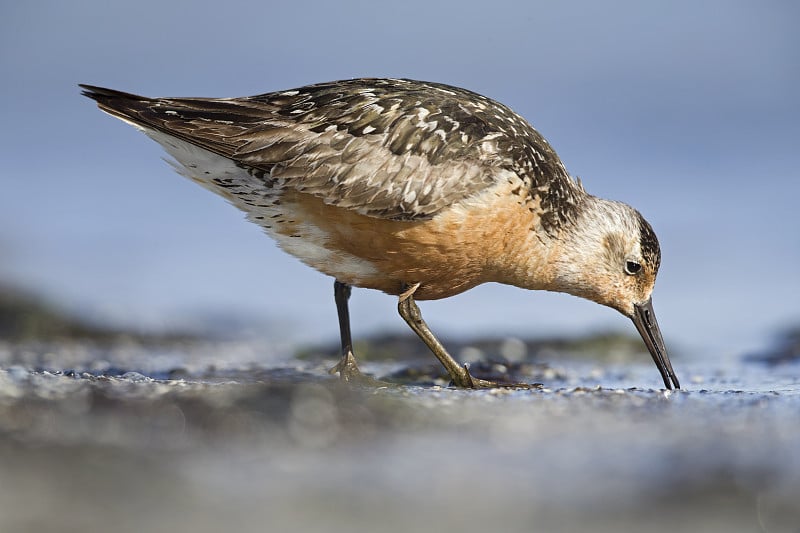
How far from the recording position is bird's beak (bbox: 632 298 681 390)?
8.47m

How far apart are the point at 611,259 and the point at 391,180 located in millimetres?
2204

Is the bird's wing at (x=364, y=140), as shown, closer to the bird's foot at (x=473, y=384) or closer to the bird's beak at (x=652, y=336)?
the bird's foot at (x=473, y=384)

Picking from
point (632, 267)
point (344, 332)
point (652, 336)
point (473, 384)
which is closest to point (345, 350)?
point (344, 332)

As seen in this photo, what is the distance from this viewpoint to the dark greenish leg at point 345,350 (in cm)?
836

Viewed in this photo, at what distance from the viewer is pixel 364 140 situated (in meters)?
7.53

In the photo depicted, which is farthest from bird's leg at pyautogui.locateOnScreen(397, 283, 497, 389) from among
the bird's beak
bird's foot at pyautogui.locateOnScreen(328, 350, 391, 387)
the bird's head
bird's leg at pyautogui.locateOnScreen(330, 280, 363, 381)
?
the bird's beak

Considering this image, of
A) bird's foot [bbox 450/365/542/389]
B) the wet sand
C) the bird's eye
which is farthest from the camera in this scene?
the bird's eye

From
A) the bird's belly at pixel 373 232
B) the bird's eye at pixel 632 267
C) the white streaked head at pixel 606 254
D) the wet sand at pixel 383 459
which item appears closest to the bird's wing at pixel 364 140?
the bird's belly at pixel 373 232

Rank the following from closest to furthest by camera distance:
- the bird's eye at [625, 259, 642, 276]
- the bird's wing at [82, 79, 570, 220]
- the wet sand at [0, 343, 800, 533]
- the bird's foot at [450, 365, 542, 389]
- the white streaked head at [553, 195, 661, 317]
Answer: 1. the wet sand at [0, 343, 800, 533]
2. the bird's wing at [82, 79, 570, 220]
3. the bird's foot at [450, 365, 542, 389]
4. the white streaked head at [553, 195, 661, 317]
5. the bird's eye at [625, 259, 642, 276]

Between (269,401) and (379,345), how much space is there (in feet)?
16.6

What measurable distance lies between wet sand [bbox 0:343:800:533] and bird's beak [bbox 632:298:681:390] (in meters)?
1.35

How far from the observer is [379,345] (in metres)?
10.7

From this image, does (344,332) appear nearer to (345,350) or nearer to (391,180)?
(345,350)

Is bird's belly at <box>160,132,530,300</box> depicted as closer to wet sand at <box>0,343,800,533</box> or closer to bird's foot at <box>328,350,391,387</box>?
bird's foot at <box>328,350,391,387</box>
